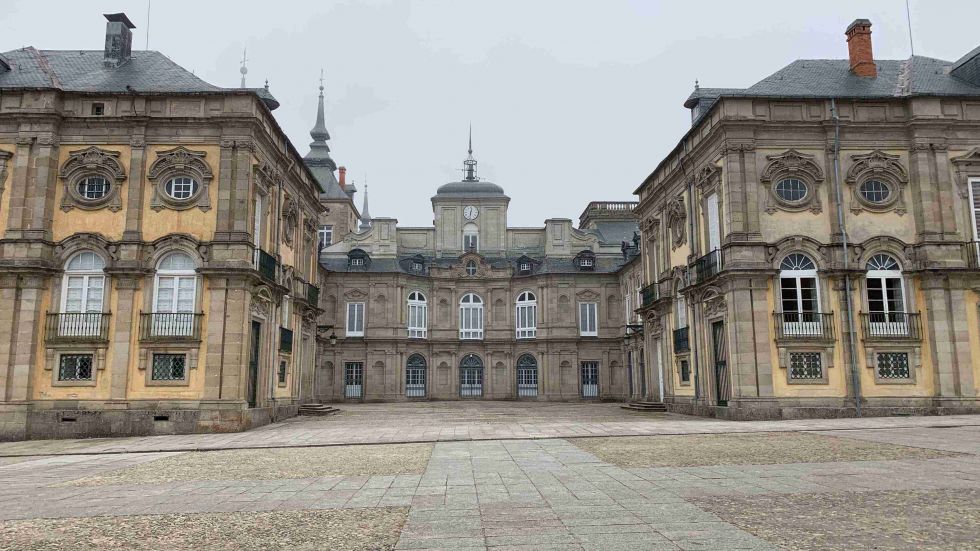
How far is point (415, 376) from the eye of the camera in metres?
48.4

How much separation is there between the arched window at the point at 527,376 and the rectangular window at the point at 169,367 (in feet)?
98.4

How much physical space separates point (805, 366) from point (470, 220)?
31.8m

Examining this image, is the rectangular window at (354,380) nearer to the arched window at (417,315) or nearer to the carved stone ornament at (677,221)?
the arched window at (417,315)

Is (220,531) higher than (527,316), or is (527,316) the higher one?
(527,316)

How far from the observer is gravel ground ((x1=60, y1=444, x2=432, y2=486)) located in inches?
451

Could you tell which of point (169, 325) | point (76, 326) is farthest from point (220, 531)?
point (76, 326)

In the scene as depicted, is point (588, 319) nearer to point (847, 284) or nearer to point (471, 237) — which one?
point (471, 237)

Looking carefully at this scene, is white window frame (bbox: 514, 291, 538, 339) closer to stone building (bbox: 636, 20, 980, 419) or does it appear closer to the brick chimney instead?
stone building (bbox: 636, 20, 980, 419)

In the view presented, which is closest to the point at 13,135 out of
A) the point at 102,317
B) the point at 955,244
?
the point at 102,317

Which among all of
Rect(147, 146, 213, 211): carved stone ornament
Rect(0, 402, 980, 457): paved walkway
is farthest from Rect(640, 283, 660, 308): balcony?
Rect(147, 146, 213, 211): carved stone ornament

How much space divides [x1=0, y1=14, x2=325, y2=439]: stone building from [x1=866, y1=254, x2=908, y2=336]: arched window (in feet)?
64.6

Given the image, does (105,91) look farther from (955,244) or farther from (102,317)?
(955,244)

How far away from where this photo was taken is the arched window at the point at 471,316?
49375 millimetres

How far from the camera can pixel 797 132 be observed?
78.4 ft
